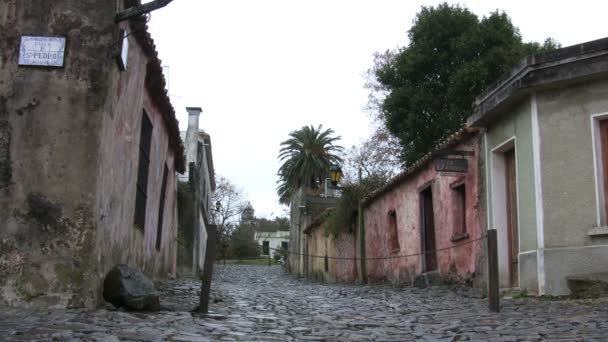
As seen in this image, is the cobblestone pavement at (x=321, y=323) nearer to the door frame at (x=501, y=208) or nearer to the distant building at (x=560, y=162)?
the distant building at (x=560, y=162)

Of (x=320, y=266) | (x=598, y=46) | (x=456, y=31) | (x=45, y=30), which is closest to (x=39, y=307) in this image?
(x=45, y=30)

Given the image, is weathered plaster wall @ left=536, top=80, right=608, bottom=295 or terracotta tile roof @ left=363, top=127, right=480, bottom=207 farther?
terracotta tile roof @ left=363, top=127, right=480, bottom=207

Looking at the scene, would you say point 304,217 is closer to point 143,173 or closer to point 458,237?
point 458,237

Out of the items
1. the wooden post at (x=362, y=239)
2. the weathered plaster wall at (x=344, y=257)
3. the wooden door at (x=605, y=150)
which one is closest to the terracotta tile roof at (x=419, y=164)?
the wooden post at (x=362, y=239)

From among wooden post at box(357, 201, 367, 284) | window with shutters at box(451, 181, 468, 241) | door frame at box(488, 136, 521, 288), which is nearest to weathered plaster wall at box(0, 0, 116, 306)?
door frame at box(488, 136, 521, 288)

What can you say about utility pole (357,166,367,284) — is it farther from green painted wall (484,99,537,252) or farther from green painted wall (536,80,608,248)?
green painted wall (536,80,608,248)

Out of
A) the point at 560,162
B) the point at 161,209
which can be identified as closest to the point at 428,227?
the point at 560,162

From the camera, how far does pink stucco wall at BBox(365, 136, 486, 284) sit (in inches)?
489

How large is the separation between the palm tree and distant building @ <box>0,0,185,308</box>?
3780 centimetres

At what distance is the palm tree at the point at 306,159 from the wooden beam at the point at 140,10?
1489 inches

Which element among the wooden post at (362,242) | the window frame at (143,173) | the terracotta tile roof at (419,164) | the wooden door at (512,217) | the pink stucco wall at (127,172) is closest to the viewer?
the pink stucco wall at (127,172)

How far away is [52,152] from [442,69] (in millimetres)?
21549

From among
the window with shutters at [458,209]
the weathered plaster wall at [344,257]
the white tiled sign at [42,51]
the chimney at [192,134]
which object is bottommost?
the weathered plaster wall at [344,257]

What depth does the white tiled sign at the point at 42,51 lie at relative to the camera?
717cm
